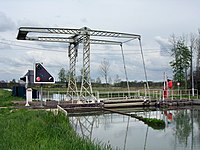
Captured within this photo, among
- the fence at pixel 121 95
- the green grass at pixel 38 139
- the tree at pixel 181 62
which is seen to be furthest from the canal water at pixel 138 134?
the tree at pixel 181 62

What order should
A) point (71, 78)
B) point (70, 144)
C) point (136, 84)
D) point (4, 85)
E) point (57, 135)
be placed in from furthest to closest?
1. point (4, 85)
2. point (136, 84)
3. point (71, 78)
4. point (57, 135)
5. point (70, 144)

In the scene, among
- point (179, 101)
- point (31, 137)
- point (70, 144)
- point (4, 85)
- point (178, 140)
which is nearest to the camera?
point (70, 144)

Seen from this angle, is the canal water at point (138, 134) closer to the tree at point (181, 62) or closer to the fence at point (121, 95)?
the fence at point (121, 95)

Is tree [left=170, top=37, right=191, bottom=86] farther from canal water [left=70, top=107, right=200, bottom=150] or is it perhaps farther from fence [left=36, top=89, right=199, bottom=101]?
canal water [left=70, top=107, right=200, bottom=150]

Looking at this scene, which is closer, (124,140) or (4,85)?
(124,140)

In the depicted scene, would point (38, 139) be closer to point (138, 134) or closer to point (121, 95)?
point (138, 134)

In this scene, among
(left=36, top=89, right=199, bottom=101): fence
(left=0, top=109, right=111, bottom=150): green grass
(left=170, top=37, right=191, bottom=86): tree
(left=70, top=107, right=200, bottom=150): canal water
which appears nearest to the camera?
(left=0, top=109, right=111, bottom=150): green grass

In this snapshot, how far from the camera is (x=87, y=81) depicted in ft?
83.5

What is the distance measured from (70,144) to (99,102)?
1804cm

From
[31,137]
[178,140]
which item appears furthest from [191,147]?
[31,137]

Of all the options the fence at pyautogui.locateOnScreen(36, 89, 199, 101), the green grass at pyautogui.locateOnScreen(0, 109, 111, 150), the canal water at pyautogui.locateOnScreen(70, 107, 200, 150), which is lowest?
the canal water at pyautogui.locateOnScreen(70, 107, 200, 150)

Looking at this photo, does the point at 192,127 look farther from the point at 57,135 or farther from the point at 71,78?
the point at 71,78

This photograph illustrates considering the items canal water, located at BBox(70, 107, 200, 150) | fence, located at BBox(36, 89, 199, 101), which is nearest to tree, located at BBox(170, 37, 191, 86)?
fence, located at BBox(36, 89, 199, 101)

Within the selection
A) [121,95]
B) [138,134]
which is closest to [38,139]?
[138,134]
